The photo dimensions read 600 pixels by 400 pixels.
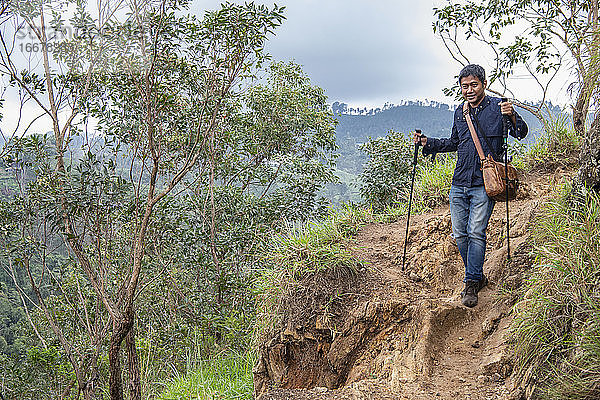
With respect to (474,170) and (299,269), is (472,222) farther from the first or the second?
(299,269)

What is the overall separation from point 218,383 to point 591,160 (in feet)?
13.2

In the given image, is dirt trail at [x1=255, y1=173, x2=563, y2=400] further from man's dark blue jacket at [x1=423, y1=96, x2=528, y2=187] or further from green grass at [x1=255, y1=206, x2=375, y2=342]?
man's dark blue jacket at [x1=423, y1=96, x2=528, y2=187]

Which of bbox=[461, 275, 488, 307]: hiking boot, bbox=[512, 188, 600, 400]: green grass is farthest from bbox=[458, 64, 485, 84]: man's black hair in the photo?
bbox=[461, 275, 488, 307]: hiking boot

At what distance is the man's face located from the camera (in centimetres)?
402

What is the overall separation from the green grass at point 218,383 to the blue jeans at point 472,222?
88.0 inches

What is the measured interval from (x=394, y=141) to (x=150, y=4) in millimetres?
5396

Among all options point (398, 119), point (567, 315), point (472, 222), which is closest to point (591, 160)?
point (472, 222)

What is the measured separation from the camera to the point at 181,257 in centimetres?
939

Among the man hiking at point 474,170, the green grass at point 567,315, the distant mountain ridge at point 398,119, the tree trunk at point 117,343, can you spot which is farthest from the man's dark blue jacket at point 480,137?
the distant mountain ridge at point 398,119

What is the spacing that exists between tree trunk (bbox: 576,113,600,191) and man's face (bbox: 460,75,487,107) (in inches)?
35.5

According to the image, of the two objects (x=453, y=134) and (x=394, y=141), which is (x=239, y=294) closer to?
(x=394, y=141)

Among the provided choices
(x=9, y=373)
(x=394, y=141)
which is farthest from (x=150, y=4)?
(x=9, y=373)

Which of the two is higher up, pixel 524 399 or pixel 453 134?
pixel 453 134

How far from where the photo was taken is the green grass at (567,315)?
255cm
